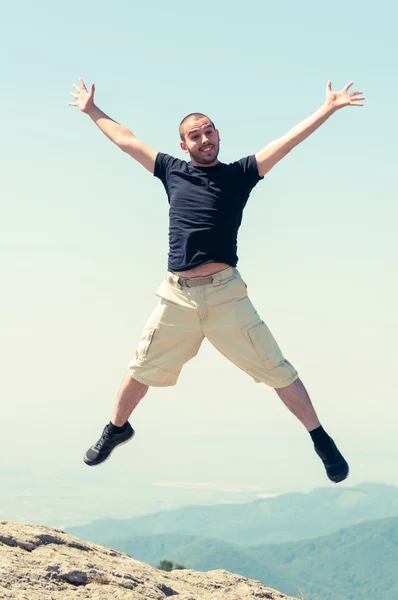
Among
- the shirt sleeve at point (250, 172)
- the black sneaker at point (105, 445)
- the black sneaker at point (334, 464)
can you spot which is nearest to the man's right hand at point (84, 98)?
the shirt sleeve at point (250, 172)

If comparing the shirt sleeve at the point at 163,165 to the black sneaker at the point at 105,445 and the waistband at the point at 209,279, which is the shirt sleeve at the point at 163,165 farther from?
the black sneaker at the point at 105,445

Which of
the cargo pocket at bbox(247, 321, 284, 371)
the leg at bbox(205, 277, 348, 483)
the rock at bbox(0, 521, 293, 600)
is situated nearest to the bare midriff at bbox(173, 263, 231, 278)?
the leg at bbox(205, 277, 348, 483)

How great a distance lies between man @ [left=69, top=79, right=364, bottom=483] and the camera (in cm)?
Result: 824

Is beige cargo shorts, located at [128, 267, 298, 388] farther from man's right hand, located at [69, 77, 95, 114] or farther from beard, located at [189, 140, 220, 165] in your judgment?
man's right hand, located at [69, 77, 95, 114]

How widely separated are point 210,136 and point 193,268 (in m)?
1.44

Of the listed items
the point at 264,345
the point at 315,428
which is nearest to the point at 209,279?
the point at 264,345

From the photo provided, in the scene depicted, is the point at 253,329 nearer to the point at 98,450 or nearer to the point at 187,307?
the point at 187,307

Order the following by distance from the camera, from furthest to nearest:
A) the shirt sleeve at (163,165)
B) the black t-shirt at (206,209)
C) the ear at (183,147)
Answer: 1. the shirt sleeve at (163,165)
2. the ear at (183,147)
3. the black t-shirt at (206,209)

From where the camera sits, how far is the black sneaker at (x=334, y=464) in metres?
8.84

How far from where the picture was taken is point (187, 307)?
8.33 meters

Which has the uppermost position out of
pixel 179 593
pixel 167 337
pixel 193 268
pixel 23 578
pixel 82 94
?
pixel 82 94

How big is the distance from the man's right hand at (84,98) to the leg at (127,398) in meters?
3.25

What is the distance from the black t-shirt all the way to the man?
0.03 ft

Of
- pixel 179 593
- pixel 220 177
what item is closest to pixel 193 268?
pixel 220 177
